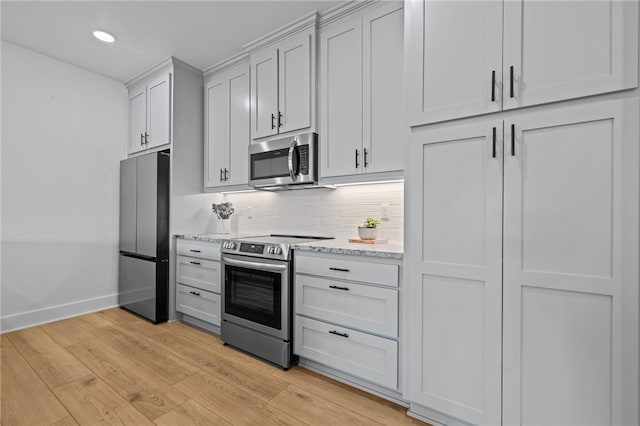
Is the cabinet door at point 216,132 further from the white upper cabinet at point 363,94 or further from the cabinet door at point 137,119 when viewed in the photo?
the white upper cabinet at point 363,94

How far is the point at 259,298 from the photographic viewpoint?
7.90ft

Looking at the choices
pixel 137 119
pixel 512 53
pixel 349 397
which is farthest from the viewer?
pixel 137 119

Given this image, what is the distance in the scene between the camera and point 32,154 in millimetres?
3090

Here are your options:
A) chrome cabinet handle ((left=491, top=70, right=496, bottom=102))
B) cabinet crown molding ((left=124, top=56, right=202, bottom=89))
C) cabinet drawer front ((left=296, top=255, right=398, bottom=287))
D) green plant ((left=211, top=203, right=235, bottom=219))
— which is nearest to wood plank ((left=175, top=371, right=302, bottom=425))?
cabinet drawer front ((left=296, top=255, right=398, bottom=287))

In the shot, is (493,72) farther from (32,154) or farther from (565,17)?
(32,154)

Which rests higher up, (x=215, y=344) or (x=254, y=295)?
(x=254, y=295)

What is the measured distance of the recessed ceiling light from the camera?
109 inches

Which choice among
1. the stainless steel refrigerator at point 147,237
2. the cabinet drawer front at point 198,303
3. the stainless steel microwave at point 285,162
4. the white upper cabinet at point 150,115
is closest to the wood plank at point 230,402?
the cabinet drawer front at point 198,303

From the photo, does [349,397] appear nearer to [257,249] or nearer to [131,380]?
[257,249]

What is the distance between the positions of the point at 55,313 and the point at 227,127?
2636 mm

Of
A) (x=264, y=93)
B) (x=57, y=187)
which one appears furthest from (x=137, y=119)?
(x=264, y=93)

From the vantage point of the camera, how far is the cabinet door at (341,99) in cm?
233

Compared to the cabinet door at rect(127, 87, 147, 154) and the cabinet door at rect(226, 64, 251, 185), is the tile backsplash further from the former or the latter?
the cabinet door at rect(127, 87, 147, 154)

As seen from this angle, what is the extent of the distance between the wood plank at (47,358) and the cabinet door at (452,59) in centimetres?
281
